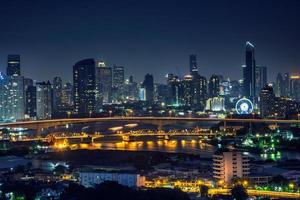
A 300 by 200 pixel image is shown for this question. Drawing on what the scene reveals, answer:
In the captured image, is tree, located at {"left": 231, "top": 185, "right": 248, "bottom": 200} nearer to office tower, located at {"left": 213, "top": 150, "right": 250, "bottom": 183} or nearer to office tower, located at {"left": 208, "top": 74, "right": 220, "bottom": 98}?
office tower, located at {"left": 213, "top": 150, "right": 250, "bottom": 183}

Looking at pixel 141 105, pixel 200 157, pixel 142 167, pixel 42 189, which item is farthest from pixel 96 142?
pixel 141 105

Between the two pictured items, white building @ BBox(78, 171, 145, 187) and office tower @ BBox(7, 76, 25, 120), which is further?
office tower @ BBox(7, 76, 25, 120)

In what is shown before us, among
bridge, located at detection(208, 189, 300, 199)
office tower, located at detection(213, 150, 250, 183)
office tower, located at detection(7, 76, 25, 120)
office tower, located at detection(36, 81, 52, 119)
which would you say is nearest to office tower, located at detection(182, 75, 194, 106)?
office tower, located at detection(36, 81, 52, 119)

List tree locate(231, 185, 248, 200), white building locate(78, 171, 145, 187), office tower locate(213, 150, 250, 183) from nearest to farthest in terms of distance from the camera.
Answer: tree locate(231, 185, 248, 200), white building locate(78, 171, 145, 187), office tower locate(213, 150, 250, 183)

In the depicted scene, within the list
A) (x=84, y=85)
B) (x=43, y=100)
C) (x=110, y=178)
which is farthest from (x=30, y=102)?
(x=110, y=178)

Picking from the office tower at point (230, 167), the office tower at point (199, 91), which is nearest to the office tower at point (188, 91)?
the office tower at point (199, 91)

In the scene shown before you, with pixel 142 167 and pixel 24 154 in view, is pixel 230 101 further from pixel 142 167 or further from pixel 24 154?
pixel 142 167

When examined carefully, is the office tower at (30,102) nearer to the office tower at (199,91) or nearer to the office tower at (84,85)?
the office tower at (84,85)
